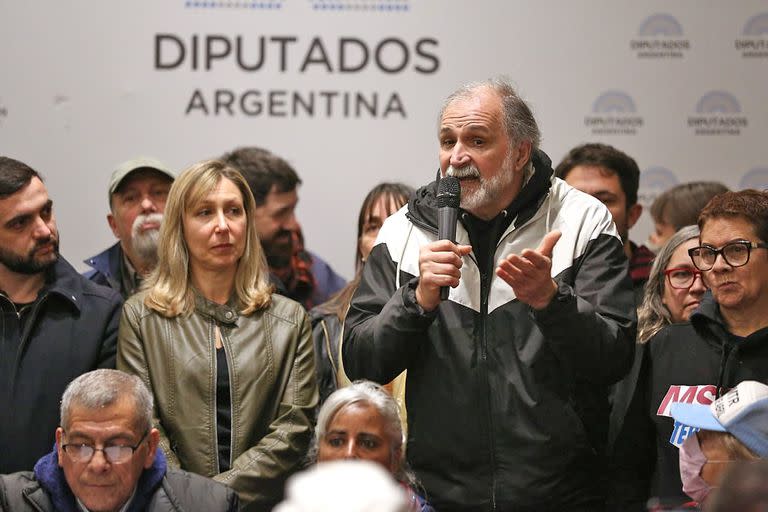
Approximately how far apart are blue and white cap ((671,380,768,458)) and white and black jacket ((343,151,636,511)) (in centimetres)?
33

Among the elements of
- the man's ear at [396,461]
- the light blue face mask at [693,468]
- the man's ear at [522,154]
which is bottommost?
the man's ear at [396,461]

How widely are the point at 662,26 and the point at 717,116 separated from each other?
50 cm

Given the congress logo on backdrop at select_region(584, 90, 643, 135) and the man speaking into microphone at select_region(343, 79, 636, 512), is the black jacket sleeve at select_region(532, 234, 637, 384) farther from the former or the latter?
the congress logo on backdrop at select_region(584, 90, 643, 135)

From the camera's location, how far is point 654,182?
5.89m

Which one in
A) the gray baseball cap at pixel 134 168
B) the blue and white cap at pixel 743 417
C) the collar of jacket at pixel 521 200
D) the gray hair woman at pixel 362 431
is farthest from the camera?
the gray baseball cap at pixel 134 168

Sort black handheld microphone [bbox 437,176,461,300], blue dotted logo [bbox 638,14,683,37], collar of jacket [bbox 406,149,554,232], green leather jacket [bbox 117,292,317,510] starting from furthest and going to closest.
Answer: blue dotted logo [bbox 638,14,683,37]
green leather jacket [bbox 117,292,317,510]
collar of jacket [bbox 406,149,554,232]
black handheld microphone [bbox 437,176,461,300]

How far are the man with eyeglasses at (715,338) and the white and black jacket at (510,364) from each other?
279mm

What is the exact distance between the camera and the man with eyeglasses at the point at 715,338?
3.58 metres

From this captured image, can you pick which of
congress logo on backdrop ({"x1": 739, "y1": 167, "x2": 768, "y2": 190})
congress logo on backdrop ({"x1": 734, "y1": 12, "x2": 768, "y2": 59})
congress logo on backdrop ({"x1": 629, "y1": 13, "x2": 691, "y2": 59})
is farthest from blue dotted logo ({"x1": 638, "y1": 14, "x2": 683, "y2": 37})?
→ congress logo on backdrop ({"x1": 739, "y1": 167, "x2": 768, "y2": 190})

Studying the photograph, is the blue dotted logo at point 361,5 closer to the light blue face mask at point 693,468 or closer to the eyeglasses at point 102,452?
the eyeglasses at point 102,452

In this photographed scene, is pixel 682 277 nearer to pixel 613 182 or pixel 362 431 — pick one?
pixel 613 182

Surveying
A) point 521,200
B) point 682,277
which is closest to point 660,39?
point 682,277

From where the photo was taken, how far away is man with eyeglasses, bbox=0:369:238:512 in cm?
354

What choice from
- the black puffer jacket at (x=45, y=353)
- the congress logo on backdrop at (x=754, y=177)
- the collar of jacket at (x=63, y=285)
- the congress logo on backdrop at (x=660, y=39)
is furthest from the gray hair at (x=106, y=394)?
the congress logo on backdrop at (x=754, y=177)
